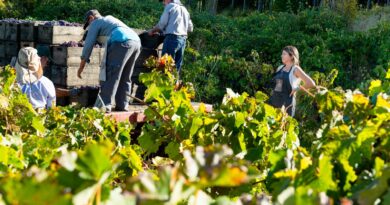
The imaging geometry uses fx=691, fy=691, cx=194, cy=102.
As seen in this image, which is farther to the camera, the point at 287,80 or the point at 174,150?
the point at 287,80

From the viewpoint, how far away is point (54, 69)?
7.13 meters

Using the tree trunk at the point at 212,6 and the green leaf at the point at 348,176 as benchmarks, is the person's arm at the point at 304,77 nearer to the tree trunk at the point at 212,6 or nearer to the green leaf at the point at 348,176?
the green leaf at the point at 348,176

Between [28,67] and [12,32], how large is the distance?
7.21 feet

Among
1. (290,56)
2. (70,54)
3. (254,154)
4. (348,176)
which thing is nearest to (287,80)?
(290,56)

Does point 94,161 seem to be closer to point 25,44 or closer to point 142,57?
point 142,57

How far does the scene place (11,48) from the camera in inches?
302

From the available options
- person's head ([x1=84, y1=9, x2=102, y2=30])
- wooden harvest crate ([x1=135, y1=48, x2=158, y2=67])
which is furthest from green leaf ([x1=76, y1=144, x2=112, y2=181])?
wooden harvest crate ([x1=135, y1=48, x2=158, y2=67])

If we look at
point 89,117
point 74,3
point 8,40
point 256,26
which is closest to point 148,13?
point 74,3

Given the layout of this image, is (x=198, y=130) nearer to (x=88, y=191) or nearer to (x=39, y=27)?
(x=88, y=191)

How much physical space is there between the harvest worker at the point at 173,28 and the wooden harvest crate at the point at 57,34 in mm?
880

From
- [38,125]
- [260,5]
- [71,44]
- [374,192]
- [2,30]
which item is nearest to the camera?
[374,192]

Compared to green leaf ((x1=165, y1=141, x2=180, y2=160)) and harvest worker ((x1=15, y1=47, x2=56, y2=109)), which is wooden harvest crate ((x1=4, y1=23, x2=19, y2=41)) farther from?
green leaf ((x1=165, y1=141, x2=180, y2=160))

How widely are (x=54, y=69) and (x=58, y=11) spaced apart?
12.7 meters

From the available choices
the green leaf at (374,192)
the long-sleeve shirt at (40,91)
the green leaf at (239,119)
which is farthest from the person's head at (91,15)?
the green leaf at (374,192)
